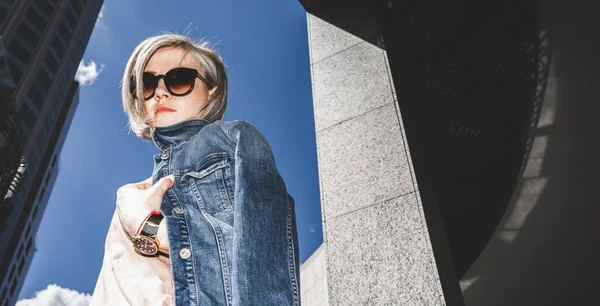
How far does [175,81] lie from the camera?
5.12 feet

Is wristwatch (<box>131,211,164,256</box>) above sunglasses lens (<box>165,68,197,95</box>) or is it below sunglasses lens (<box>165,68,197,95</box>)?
below

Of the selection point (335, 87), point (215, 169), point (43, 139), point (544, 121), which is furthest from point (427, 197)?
point (43, 139)

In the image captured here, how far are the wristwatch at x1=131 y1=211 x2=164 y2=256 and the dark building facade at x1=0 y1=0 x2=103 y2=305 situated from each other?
36899 millimetres

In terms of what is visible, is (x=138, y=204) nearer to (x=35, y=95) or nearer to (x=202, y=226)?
(x=202, y=226)

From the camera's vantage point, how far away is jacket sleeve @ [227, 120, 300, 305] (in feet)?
3.16

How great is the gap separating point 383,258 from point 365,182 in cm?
67

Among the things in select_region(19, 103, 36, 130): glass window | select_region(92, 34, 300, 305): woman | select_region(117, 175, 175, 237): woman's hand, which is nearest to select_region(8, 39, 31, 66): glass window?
select_region(19, 103, 36, 130): glass window

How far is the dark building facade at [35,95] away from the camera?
146ft

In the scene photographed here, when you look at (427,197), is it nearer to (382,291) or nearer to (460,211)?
(382,291)

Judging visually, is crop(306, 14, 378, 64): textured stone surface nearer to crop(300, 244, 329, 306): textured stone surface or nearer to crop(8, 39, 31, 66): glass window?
crop(300, 244, 329, 306): textured stone surface

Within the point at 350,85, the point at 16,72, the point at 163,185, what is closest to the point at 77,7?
the point at 16,72

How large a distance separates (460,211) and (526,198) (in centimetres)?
345

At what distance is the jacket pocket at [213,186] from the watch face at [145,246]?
0.68ft

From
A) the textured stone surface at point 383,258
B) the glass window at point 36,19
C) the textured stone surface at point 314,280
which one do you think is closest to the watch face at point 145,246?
the textured stone surface at point 383,258
